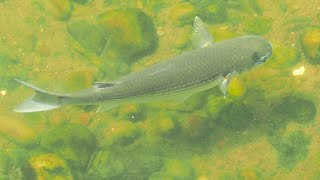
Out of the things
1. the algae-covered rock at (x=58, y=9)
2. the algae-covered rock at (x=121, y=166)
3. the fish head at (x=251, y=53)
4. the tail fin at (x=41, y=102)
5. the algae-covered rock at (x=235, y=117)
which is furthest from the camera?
the algae-covered rock at (x=58, y=9)

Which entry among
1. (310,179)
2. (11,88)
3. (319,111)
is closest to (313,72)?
(319,111)

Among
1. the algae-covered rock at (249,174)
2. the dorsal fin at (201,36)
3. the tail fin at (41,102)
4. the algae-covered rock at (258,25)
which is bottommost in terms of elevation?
the algae-covered rock at (249,174)

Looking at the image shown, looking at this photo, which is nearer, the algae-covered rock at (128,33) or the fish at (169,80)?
the fish at (169,80)

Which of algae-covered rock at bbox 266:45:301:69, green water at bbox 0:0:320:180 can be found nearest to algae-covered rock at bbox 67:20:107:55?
green water at bbox 0:0:320:180

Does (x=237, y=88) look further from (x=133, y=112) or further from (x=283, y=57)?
(x=133, y=112)

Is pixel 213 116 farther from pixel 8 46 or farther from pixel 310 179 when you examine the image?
pixel 8 46

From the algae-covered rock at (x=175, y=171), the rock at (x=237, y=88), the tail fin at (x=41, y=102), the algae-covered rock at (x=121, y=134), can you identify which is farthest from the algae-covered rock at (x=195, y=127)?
the tail fin at (x=41, y=102)

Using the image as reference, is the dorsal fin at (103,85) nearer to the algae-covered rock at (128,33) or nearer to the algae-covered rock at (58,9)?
the algae-covered rock at (128,33)

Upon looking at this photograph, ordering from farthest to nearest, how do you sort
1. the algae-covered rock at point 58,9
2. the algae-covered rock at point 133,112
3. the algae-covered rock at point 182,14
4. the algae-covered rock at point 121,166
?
1. the algae-covered rock at point 58,9
2. the algae-covered rock at point 182,14
3. the algae-covered rock at point 133,112
4. the algae-covered rock at point 121,166

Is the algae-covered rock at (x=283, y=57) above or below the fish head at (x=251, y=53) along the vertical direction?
below
